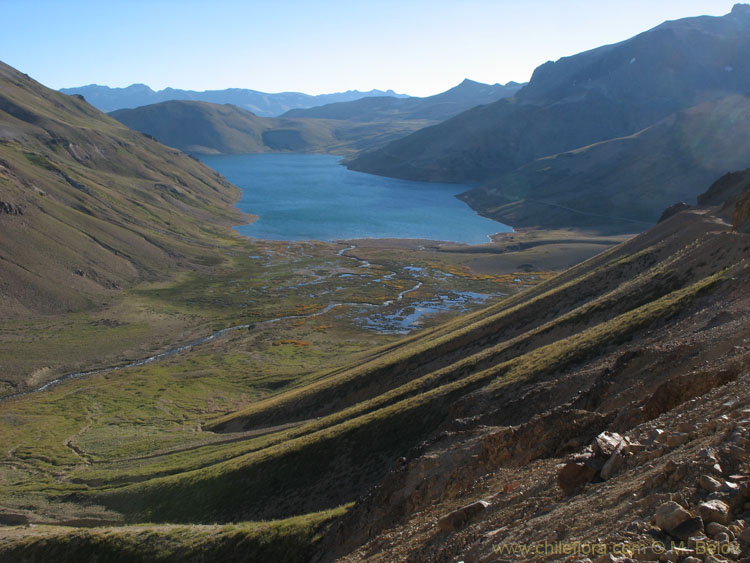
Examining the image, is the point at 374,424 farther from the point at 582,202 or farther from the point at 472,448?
the point at 582,202

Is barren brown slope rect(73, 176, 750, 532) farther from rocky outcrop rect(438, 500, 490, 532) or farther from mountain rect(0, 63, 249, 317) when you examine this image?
mountain rect(0, 63, 249, 317)

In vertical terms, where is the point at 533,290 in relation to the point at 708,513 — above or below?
below

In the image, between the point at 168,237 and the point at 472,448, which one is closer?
the point at 472,448

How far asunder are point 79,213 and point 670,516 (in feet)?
435

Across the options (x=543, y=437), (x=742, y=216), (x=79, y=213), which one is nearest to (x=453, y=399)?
(x=543, y=437)

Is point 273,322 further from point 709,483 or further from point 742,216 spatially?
point 709,483

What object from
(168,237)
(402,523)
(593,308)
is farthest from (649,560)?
(168,237)

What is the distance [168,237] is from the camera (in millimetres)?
138250

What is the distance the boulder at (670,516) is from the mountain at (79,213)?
9635 cm

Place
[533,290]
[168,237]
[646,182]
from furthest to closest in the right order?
[646,182], [168,237], [533,290]

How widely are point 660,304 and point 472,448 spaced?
54.0 ft

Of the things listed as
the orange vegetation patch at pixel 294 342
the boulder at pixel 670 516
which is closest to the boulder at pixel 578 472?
the boulder at pixel 670 516

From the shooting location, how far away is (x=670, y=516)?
28.0 ft

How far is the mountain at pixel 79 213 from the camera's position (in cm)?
9562
